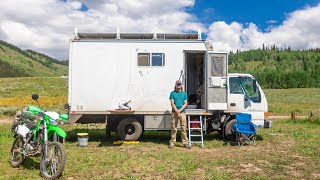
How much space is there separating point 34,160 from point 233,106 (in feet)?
24.5

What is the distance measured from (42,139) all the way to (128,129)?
208 inches

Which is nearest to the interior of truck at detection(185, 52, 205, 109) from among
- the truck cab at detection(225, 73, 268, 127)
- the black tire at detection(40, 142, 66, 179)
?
the truck cab at detection(225, 73, 268, 127)

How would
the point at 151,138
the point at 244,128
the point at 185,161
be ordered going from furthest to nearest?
the point at 151,138 → the point at 244,128 → the point at 185,161

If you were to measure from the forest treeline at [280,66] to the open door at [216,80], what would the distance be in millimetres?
94656

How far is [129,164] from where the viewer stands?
8734 mm

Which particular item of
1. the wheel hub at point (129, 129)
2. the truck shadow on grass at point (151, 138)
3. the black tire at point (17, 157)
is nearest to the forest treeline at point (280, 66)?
the truck shadow on grass at point (151, 138)

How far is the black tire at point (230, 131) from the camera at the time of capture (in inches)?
495

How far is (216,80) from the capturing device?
12.0m

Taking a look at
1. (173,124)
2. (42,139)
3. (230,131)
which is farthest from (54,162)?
(230,131)

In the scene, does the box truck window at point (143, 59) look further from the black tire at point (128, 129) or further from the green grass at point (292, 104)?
the green grass at point (292, 104)

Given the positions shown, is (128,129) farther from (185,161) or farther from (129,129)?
(185,161)

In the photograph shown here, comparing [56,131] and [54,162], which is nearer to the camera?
[54,162]

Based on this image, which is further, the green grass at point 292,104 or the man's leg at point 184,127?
the green grass at point 292,104

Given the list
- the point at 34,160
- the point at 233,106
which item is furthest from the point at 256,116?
the point at 34,160
